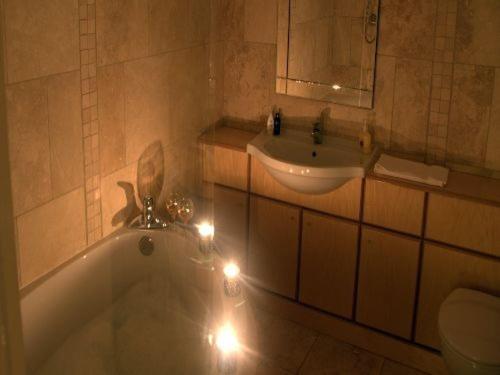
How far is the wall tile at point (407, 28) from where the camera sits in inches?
100.0

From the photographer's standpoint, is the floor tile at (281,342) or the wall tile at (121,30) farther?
the floor tile at (281,342)

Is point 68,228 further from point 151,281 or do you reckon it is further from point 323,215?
point 323,215

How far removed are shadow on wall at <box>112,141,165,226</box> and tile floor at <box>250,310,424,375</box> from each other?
89cm

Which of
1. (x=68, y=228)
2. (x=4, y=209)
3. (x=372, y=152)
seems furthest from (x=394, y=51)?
(x=4, y=209)

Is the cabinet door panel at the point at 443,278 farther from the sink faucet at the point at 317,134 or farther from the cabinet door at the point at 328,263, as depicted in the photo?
the sink faucet at the point at 317,134

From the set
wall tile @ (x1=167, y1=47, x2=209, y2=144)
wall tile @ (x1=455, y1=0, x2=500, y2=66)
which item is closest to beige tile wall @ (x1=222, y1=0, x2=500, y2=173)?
wall tile @ (x1=455, y1=0, x2=500, y2=66)

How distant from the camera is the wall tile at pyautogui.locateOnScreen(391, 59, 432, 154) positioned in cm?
262

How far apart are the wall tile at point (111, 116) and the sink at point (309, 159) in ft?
Result: 2.18

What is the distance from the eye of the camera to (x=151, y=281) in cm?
246

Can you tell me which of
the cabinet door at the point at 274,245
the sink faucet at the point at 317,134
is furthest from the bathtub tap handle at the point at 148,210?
the sink faucet at the point at 317,134

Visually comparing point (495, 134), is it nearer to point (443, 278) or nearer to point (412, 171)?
point (412, 171)

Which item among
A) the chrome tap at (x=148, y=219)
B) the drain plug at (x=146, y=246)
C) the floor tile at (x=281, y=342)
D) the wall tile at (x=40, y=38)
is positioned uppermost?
the wall tile at (x=40, y=38)

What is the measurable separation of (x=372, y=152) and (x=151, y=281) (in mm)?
1194

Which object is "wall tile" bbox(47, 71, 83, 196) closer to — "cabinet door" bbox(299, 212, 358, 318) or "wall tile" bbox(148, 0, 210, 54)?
"wall tile" bbox(148, 0, 210, 54)
